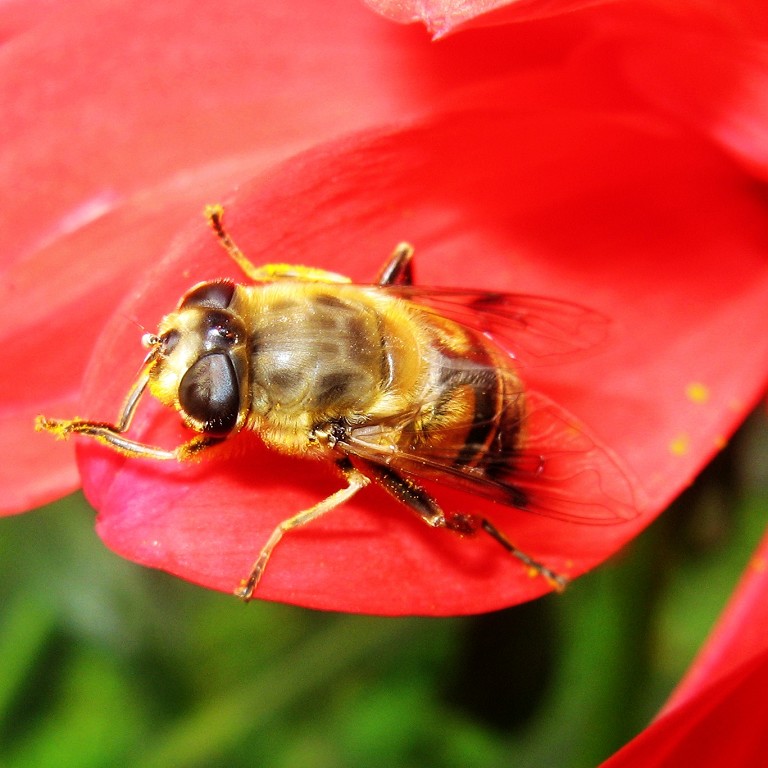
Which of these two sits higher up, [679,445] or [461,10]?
[461,10]

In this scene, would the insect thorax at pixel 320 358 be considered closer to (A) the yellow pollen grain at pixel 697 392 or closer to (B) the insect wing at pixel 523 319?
(B) the insect wing at pixel 523 319

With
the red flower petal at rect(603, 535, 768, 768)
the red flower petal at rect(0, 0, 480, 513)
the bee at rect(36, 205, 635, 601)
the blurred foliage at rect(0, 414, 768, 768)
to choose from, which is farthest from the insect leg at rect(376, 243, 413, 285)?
the blurred foliage at rect(0, 414, 768, 768)

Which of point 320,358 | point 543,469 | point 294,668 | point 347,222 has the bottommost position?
point 294,668

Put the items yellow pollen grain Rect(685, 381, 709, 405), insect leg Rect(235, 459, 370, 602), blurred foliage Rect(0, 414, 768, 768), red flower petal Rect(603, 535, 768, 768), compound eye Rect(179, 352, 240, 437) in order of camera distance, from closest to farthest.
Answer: red flower petal Rect(603, 535, 768, 768)
insect leg Rect(235, 459, 370, 602)
compound eye Rect(179, 352, 240, 437)
yellow pollen grain Rect(685, 381, 709, 405)
blurred foliage Rect(0, 414, 768, 768)

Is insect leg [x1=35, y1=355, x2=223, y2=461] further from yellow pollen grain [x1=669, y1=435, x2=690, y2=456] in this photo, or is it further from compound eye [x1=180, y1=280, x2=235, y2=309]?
yellow pollen grain [x1=669, y1=435, x2=690, y2=456]

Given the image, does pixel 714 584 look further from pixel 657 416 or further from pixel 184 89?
pixel 184 89

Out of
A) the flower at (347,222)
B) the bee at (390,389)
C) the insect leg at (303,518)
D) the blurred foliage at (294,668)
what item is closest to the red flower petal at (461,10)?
the flower at (347,222)

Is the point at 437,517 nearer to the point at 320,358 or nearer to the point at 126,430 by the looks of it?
the point at 320,358

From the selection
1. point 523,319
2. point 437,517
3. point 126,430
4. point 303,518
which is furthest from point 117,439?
point 523,319

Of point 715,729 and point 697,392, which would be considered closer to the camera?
point 715,729
